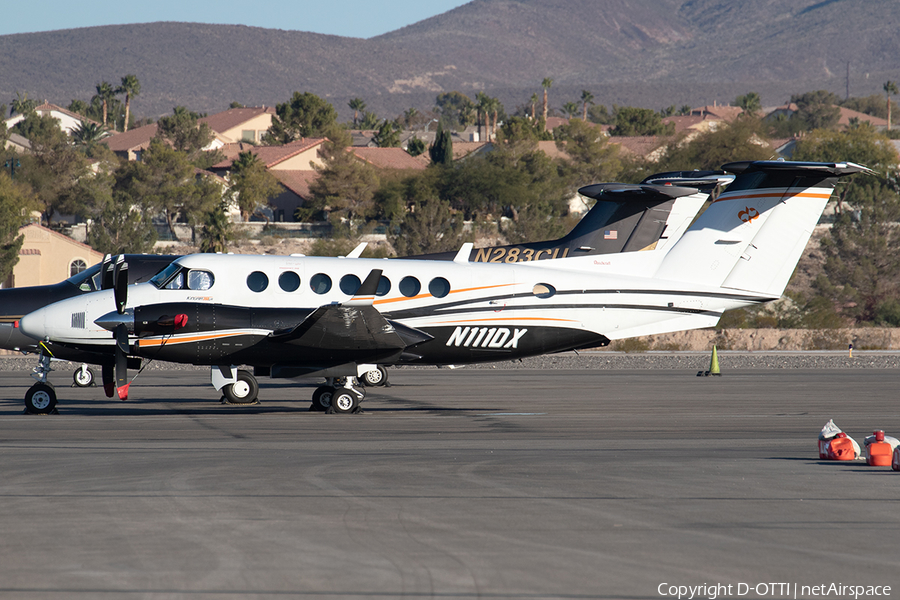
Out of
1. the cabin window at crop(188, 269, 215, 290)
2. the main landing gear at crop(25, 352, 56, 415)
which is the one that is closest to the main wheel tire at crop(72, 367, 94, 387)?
the main landing gear at crop(25, 352, 56, 415)

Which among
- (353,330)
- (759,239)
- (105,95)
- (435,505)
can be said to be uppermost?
(105,95)

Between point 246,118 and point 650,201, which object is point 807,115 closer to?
point 246,118

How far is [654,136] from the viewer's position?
116 m

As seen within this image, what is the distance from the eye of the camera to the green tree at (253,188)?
259ft

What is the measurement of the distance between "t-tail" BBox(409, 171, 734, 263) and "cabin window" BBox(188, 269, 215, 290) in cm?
578

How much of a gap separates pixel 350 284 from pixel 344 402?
85.5 inches

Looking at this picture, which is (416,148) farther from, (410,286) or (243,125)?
(410,286)

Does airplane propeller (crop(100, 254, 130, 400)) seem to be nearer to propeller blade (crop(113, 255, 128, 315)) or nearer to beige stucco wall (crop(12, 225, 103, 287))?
propeller blade (crop(113, 255, 128, 315))

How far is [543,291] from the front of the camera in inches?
753

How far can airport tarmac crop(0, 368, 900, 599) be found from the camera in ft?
23.4

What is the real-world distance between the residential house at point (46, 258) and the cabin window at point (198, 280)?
36129 mm

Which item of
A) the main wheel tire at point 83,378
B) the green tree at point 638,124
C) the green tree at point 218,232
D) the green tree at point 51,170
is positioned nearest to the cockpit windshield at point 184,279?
the main wheel tire at point 83,378

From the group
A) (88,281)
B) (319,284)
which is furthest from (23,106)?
(319,284)

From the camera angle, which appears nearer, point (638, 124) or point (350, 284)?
point (350, 284)
